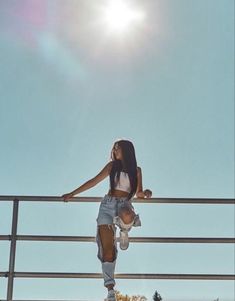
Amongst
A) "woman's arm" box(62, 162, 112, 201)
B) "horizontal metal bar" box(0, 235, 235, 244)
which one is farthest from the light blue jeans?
"horizontal metal bar" box(0, 235, 235, 244)

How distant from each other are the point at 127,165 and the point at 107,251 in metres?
0.79

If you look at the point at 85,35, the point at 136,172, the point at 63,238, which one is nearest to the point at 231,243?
the point at 136,172

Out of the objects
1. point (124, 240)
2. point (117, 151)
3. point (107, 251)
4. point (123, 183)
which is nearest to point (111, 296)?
point (107, 251)

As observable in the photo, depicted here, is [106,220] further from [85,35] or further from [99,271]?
[85,35]

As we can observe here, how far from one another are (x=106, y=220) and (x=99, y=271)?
501 millimetres

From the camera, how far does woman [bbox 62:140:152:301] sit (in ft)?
16.4

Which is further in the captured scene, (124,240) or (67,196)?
(67,196)

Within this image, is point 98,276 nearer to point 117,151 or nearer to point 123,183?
point 123,183

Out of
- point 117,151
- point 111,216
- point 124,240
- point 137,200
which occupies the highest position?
point 117,151

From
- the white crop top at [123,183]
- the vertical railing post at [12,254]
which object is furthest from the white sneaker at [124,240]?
the vertical railing post at [12,254]

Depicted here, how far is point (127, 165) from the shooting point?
205 inches

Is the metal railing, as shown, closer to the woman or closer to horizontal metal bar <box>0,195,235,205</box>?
horizontal metal bar <box>0,195,235,205</box>

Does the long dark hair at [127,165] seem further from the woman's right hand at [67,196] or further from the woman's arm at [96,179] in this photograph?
the woman's right hand at [67,196]

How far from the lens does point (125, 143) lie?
208 inches
